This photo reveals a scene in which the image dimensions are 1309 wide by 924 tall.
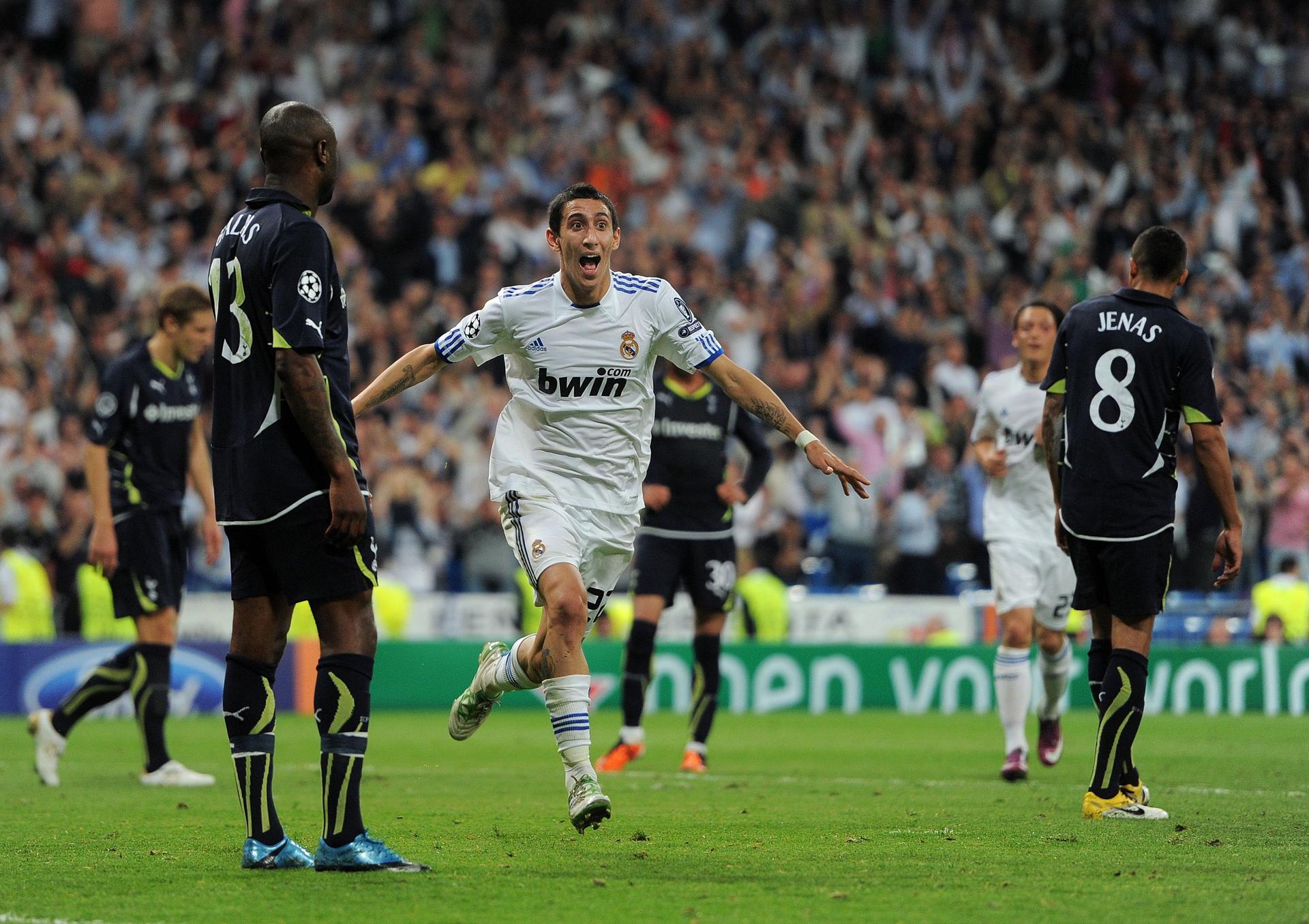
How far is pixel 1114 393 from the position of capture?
8.16 metres

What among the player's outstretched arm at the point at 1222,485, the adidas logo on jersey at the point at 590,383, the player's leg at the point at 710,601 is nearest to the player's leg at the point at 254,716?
the adidas logo on jersey at the point at 590,383

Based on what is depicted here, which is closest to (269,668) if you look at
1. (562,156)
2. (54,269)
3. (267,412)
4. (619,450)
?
(267,412)

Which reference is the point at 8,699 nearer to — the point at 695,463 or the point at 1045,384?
the point at 695,463

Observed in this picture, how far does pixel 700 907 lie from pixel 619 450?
8.72 ft

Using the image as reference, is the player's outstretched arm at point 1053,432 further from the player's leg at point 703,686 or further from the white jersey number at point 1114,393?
the player's leg at point 703,686

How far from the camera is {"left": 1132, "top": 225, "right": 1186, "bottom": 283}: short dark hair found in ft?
26.8

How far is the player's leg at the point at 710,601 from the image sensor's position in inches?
462

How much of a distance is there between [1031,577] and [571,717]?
4.95m

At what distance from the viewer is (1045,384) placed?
848 centimetres

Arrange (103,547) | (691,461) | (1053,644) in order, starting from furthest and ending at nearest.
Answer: (691,461) → (1053,644) → (103,547)

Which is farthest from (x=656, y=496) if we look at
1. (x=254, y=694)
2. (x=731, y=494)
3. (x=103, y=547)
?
(x=254, y=694)

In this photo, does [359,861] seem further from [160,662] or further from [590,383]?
[160,662]

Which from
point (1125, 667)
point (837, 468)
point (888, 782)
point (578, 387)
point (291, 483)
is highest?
point (578, 387)

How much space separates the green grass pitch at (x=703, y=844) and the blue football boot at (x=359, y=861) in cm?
8
